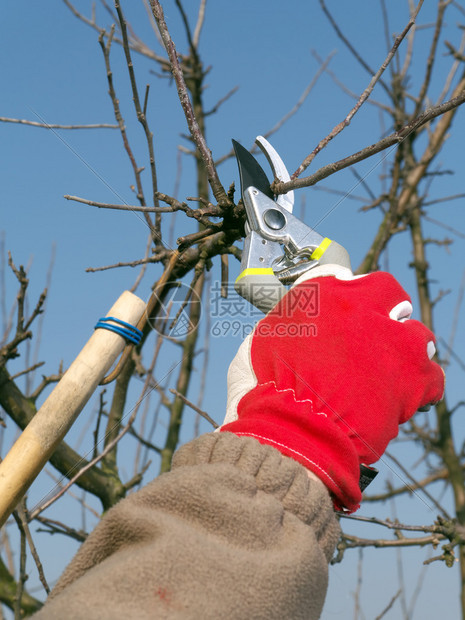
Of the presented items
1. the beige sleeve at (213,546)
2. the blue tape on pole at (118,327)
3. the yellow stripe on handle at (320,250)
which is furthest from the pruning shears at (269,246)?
the beige sleeve at (213,546)

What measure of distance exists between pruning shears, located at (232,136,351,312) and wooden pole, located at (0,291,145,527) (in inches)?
11.2

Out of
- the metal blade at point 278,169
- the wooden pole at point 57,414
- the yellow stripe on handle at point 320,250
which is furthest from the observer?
the metal blade at point 278,169

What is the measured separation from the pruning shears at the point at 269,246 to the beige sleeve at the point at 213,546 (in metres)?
0.43

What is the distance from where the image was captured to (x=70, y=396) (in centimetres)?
125

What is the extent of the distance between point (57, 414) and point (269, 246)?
1.99 feet

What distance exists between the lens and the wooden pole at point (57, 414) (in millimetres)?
1204

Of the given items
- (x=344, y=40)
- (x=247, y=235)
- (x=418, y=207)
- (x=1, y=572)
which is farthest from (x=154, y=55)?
(x=1, y=572)

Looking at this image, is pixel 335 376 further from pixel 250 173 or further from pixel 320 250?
pixel 250 173

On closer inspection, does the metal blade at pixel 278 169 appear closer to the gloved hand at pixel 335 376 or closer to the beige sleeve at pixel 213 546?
the gloved hand at pixel 335 376

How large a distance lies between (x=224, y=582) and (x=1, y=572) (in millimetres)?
1746

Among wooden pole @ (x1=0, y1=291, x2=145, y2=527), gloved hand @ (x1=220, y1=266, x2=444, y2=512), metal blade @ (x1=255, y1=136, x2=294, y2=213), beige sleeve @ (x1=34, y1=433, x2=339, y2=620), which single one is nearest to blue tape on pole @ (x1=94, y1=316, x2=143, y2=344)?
wooden pole @ (x1=0, y1=291, x2=145, y2=527)

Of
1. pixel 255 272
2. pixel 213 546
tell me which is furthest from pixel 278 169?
pixel 213 546

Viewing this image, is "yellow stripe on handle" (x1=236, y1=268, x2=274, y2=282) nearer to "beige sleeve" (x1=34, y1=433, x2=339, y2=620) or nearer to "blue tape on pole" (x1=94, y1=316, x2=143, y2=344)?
"blue tape on pole" (x1=94, y1=316, x2=143, y2=344)

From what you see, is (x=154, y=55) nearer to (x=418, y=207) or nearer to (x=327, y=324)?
(x=418, y=207)
